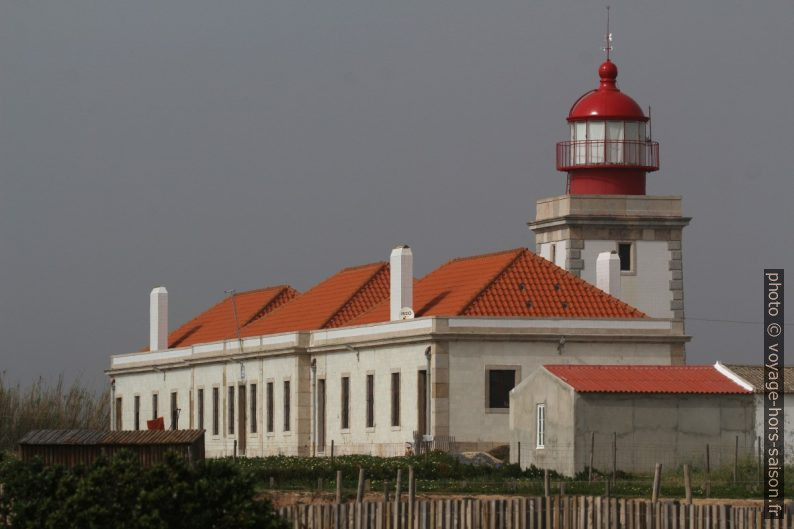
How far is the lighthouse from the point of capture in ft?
228

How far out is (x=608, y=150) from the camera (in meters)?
70.6

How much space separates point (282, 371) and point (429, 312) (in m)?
7.74

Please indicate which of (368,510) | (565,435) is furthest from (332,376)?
(368,510)

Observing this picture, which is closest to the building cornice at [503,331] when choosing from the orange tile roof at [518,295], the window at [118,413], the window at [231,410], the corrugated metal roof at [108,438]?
the orange tile roof at [518,295]

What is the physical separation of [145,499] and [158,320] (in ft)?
168

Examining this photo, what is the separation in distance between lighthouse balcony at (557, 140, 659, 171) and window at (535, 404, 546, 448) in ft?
55.3

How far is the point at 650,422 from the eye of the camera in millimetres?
53562

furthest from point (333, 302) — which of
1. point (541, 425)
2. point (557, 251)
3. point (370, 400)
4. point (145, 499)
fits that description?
point (145, 499)

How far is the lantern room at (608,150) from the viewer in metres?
70.6

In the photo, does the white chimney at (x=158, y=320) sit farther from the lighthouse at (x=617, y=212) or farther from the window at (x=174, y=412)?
the lighthouse at (x=617, y=212)

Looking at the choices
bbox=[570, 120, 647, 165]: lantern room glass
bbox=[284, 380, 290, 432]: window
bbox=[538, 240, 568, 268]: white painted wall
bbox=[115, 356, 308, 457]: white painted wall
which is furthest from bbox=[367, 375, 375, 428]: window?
bbox=[570, 120, 647, 165]: lantern room glass

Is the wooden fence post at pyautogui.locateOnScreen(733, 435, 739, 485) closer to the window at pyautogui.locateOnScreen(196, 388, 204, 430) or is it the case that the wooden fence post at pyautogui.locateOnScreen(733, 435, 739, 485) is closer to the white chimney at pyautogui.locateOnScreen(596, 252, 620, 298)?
the white chimney at pyautogui.locateOnScreen(596, 252, 620, 298)

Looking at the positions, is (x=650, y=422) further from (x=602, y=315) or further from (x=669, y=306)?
(x=669, y=306)

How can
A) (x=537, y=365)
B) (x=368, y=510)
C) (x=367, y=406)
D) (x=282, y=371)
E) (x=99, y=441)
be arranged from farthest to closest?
(x=282, y=371)
(x=367, y=406)
(x=537, y=365)
(x=99, y=441)
(x=368, y=510)
